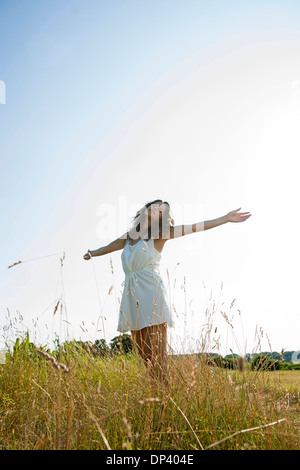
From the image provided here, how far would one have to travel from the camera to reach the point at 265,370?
8.79 ft

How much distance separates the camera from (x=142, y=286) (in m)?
3.55

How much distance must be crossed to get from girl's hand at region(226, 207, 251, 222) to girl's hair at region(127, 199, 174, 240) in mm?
628

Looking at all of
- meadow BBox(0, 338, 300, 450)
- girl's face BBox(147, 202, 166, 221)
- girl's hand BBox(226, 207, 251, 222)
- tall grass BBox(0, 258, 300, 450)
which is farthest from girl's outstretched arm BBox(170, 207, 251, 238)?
meadow BBox(0, 338, 300, 450)

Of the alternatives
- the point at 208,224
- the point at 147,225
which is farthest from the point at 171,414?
the point at 147,225

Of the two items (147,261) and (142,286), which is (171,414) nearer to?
(142,286)

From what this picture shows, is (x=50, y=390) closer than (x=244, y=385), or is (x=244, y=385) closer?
(x=244, y=385)

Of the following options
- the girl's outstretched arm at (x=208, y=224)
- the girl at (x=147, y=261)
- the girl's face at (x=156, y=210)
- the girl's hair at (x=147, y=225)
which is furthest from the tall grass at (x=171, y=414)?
the girl's face at (x=156, y=210)

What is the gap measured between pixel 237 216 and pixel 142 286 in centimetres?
116

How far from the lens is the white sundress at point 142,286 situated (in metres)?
3.29

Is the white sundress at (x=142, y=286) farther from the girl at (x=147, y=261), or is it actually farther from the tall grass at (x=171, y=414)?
the tall grass at (x=171, y=414)

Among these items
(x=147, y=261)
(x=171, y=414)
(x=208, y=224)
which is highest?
(x=208, y=224)
